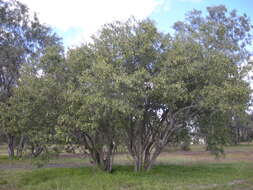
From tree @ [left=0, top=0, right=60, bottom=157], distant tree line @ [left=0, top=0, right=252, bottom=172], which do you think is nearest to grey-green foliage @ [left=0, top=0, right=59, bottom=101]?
A: tree @ [left=0, top=0, right=60, bottom=157]

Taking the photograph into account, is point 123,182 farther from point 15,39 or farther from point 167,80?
point 15,39

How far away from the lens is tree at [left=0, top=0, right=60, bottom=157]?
87.1ft

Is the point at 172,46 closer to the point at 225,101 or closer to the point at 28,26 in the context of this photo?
the point at 225,101

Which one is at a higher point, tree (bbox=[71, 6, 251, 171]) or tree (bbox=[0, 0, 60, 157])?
tree (bbox=[0, 0, 60, 157])

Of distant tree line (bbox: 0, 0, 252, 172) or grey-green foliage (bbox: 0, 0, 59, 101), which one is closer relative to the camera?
distant tree line (bbox: 0, 0, 252, 172)

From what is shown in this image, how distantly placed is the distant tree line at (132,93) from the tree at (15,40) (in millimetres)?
13537

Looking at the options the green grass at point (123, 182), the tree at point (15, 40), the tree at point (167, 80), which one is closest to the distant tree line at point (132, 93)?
the tree at point (167, 80)

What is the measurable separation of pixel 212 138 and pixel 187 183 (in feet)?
12.6

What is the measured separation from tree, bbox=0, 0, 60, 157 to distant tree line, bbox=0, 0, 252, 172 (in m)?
13.5

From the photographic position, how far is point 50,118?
44.4 feet

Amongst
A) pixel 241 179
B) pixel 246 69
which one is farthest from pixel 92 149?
pixel 246 69

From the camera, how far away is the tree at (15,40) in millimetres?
26562

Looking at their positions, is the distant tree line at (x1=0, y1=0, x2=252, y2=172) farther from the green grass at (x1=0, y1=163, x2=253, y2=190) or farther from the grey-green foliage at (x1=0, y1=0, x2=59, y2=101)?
the grey-green foliage at (x1=0, y1=0, x2=59, y2=101)

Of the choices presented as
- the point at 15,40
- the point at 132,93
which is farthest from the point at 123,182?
the point at 15,40
